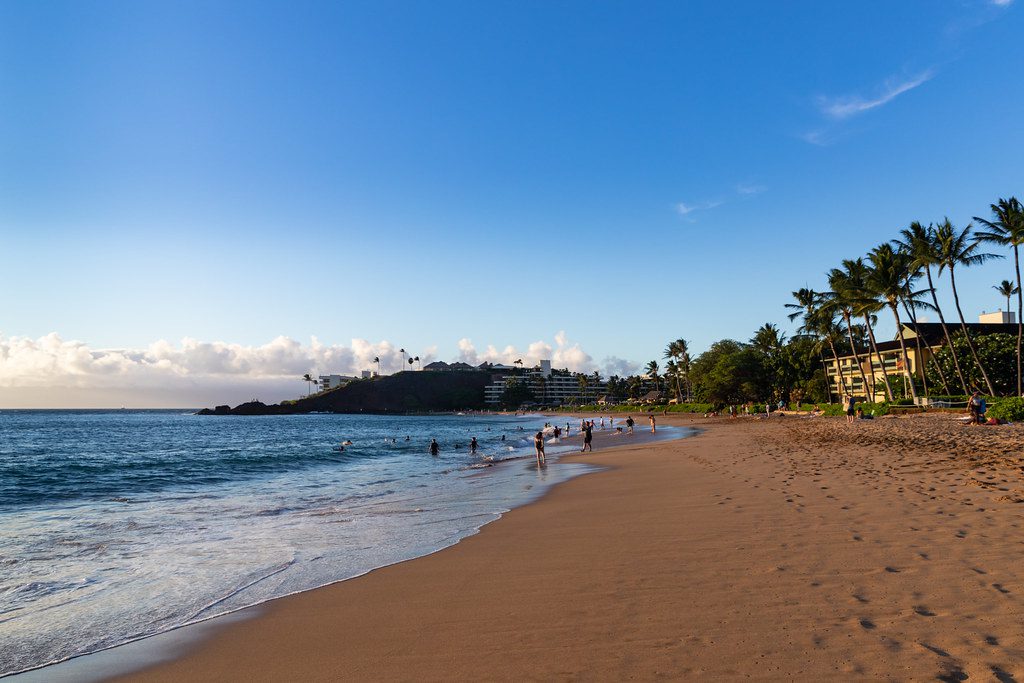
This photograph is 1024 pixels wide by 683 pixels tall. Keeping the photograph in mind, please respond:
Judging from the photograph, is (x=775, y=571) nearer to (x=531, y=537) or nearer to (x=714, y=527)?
(x=714, y=527)

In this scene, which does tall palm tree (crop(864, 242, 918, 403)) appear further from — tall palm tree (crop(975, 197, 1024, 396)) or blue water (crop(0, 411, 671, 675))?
blue water (crop(0, 411, 671, 675))

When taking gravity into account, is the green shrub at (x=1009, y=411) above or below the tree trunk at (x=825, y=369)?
below

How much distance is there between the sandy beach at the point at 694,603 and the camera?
4.64 metres

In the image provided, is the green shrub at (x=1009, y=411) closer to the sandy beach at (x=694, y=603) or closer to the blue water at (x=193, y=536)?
the blue water at (x=193, y=536)

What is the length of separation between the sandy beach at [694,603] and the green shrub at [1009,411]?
22.4 m

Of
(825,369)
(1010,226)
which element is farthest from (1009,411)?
(825,369)

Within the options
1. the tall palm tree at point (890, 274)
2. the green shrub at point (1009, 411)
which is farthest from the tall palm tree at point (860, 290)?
the green shrub at point (1009, 411)

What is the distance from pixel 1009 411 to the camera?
28.9 m

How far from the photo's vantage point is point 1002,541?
7.19 metres

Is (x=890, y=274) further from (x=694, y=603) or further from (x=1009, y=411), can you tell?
(x=694, y=603)

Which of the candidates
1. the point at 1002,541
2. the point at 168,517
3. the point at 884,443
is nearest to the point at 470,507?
the point at 168,517

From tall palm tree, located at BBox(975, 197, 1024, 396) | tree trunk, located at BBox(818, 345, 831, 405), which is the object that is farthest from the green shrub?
tree trunk, located at BBox(818, 345, 831, 405)

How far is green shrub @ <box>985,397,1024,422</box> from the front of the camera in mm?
28628

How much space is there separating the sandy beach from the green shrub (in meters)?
22.4
